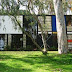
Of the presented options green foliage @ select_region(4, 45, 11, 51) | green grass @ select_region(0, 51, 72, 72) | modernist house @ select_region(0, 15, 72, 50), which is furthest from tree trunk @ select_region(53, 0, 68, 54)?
green foliage @ select_region(4, 45, 11, 51)

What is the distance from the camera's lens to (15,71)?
280 inches

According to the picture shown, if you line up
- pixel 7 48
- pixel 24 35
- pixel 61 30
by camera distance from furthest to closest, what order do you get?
1. pixel 24 35
2. pixel 7 48
3. pixel 61 30

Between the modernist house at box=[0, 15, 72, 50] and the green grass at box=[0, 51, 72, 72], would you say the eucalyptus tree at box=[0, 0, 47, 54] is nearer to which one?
the green grass at box=[0, 51, 72, 72]

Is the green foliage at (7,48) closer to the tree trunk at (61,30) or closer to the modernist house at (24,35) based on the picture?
the modernist house at (24,35)

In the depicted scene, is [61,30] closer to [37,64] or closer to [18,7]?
[18,7]

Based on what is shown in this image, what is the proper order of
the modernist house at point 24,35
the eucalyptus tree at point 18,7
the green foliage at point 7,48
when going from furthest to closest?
the modernist house at point 24,35 → the green foliage at point 7,48 → the eucalyptus tree at point 18,7

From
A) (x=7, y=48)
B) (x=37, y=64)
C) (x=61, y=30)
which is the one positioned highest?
(x=61, y=30)

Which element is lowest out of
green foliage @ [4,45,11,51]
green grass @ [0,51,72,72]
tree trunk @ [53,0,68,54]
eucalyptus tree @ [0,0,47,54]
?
green foliage @ [4,45,11,51]

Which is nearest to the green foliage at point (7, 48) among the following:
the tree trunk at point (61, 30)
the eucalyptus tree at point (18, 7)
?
the eucalyptus tree at point (18, 7)

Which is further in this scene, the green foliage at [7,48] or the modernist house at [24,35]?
the modernist house at [24,35]

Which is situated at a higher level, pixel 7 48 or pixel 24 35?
pixel 24 35

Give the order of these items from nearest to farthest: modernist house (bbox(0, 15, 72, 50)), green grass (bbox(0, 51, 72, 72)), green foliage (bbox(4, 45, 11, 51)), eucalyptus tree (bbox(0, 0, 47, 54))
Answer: green grass (bbox(0, 51, 72, 72)) → eucalyptus tree (bbox(0, 0, 47, 54)) → green foliage (bbox(4, 45, 11, 51)) → modernist house (bbox(0, 15, 72, 50))

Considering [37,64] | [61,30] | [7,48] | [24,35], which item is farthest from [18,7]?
[24,35]

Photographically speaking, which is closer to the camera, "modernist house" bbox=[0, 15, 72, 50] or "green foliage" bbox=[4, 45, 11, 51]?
"green foliage" bbox=[4, 45, 11, 51]
